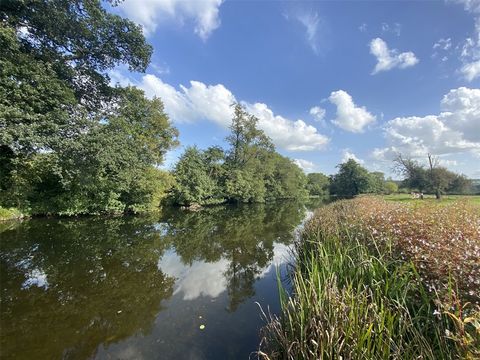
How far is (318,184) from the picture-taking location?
283 feet

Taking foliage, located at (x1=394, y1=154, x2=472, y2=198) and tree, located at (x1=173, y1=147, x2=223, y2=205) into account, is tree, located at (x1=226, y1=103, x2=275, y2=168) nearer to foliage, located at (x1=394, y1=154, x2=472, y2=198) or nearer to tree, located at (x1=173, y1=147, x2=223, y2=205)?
tree, located at (x1=173, y1=147, x2=223, y2=205)

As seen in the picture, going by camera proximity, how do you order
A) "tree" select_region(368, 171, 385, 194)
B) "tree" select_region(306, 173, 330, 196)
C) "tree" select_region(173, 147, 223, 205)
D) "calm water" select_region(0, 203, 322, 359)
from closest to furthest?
"calm water" select_region(0, 203, 322, 359)
"tree" select_region(173, 147, 223, 205)
"tree" select_region(368, 171, 385, 194)
"tree" select_region(306, 173, 330, 196)

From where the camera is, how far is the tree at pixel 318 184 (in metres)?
83.4

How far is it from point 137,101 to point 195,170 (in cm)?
1437

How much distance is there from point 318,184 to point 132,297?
85802 millimetres

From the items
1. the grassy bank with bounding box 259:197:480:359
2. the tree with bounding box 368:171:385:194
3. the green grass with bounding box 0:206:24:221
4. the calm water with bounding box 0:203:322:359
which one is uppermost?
the tree with bounding box 368:171:385:194

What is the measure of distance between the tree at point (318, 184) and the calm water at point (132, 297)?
71682 millimetres

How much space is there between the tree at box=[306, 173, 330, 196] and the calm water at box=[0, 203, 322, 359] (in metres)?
71.7

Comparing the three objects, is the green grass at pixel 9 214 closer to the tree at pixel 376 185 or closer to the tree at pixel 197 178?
the tree at pixel 197 178

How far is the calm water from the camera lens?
4.17 meters

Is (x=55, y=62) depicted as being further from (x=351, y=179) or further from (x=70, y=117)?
(x=351, y=179)

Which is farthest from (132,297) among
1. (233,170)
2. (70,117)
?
(233,170)

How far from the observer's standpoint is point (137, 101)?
19.7 metres

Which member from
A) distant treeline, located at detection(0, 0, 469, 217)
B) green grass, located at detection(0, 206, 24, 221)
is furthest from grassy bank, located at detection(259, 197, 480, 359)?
green grass, located at detection(0, 206, 24, 221)
